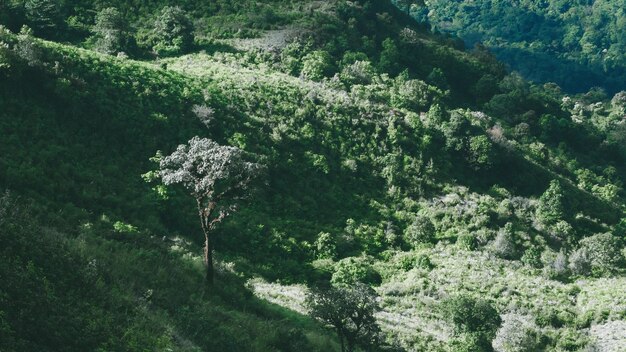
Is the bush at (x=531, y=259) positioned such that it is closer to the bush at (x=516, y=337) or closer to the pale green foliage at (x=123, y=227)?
the bush at (x=516, y=337)

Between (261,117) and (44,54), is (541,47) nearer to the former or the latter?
(261,117)

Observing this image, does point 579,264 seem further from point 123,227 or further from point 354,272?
point 123,227

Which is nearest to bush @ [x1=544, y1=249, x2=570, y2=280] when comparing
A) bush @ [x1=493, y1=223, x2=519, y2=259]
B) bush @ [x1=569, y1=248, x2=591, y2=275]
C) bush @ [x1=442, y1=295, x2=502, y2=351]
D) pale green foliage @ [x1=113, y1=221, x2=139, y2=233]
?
bush @ [x1=569, y1=248, x2=591, y2=275]

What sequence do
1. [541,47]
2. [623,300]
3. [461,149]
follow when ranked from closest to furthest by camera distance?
[623,300] → [461,149] → [541,47]

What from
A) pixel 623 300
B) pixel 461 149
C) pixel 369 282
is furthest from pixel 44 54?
pixel 623 300

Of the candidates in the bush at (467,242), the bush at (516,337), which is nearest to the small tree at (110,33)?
the bush at (467,242)
